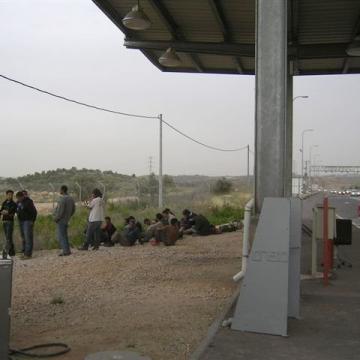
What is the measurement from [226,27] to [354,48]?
3.50 metres

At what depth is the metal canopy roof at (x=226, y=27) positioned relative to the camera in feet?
44.9

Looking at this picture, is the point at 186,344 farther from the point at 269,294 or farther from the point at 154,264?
the point at 154,264

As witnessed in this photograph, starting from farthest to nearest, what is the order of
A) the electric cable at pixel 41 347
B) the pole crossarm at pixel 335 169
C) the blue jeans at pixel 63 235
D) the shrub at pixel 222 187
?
the pole crossarm at pixel 335 169 → the shrub at pixel 222 187 → the blue jeans at pixel 63 235 → the electric cable at pixel 41 347

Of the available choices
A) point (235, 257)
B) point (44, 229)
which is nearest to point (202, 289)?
point (235, 257)

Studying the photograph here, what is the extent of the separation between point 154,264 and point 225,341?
6316 mm

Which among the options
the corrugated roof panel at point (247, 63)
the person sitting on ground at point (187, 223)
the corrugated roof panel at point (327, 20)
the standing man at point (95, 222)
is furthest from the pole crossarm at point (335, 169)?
the standing man at point (95, 222)

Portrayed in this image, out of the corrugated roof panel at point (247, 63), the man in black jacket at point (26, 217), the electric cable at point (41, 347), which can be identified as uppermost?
the corrugated roof panel at point (247, 63)

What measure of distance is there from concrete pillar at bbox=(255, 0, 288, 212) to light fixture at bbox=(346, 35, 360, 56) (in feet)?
28.2

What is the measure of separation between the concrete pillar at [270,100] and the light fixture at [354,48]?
8.60 m

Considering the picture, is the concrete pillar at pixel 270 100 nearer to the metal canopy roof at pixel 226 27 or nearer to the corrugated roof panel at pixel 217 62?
the metal canopy roof at pixel 226 27

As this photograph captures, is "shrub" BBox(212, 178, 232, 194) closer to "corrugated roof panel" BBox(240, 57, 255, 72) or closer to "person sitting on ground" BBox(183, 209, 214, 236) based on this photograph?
"corrugated roof panel" BBox(240, 57, 255, 72)

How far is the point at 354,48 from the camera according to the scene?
52.3 feet

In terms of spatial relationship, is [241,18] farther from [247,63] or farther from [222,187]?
[222,187]

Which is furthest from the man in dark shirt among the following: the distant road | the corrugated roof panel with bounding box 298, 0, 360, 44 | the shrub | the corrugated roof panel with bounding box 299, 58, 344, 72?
the shrub
